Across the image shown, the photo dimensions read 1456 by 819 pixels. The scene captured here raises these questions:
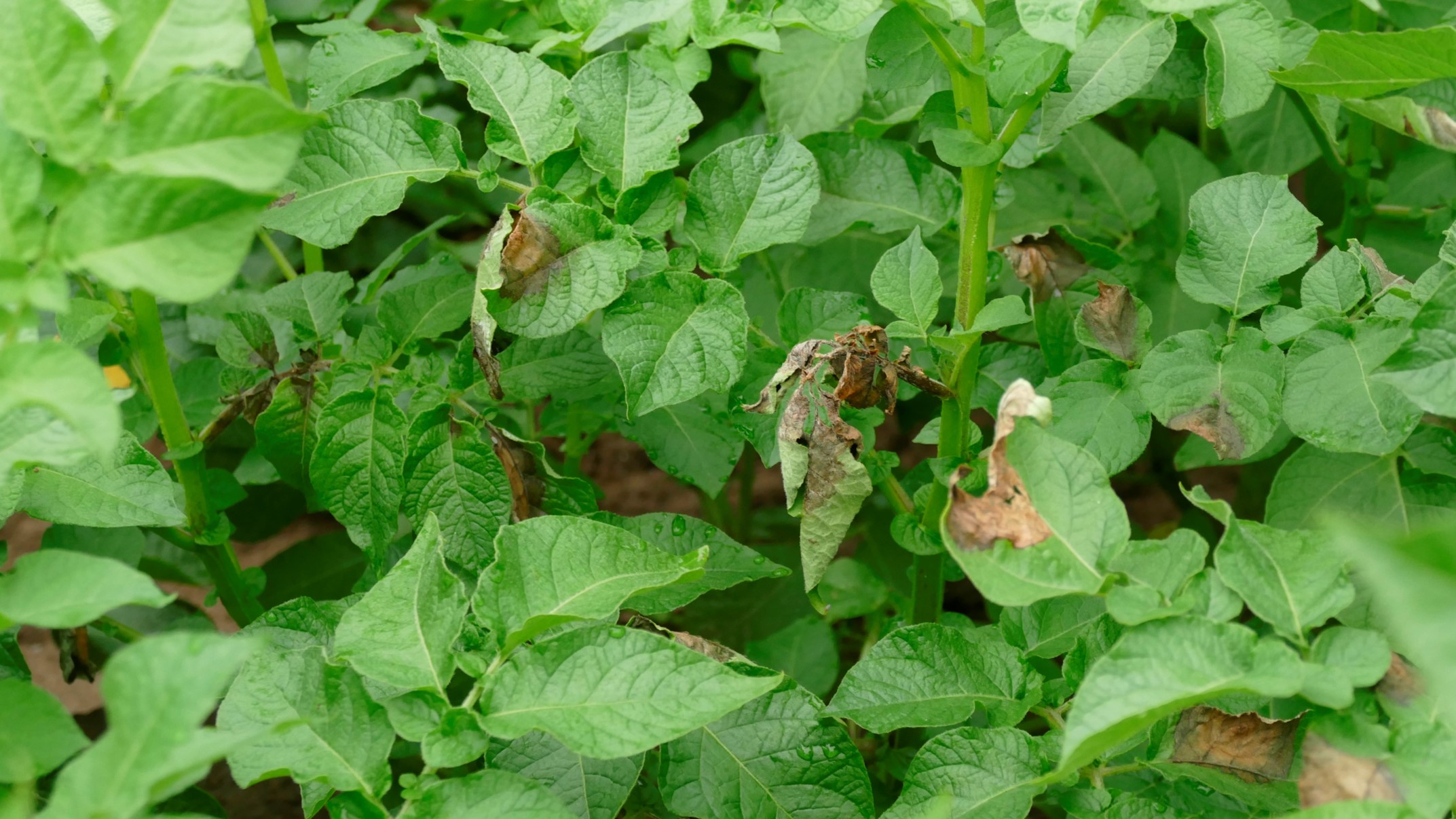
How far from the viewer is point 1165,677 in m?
0.71

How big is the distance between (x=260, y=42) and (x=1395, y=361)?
42.9 inches

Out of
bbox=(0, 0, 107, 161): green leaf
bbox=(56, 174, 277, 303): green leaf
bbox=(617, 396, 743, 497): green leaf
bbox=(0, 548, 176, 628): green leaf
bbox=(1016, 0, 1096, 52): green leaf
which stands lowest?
bbox=(617, 396, 743, 497): green leaf

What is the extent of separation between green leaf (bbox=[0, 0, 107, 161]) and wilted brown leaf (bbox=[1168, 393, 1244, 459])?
0.80 m

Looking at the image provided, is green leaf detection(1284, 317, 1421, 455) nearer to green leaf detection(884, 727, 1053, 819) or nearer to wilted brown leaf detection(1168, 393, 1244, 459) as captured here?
wilted brown leaf detection(1168, 393, 1244, 459)

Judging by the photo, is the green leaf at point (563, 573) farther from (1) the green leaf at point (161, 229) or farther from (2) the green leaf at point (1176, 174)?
(2) the green leaf at point (1176, 174)

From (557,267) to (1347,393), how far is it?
64 centimetres

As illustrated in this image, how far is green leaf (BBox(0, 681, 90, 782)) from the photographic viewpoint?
751mm

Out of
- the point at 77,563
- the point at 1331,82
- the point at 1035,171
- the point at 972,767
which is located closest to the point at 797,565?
the point at 1035,171

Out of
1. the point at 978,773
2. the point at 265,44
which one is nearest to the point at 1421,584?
the point at 978,773

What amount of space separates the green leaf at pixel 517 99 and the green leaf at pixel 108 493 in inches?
15.9

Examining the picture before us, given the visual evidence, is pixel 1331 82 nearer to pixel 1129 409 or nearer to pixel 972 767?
pixel 1129 409

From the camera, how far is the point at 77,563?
0.74 meters

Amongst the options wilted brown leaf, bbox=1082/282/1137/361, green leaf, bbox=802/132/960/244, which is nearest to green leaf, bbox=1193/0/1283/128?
wilted brown leaf, bbox=1082/282/1137/361

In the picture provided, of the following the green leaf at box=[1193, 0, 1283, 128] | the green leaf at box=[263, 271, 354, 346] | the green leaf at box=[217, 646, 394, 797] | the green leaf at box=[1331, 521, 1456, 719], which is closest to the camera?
the green leaf at box=[1331, 521, 1456, 719]
